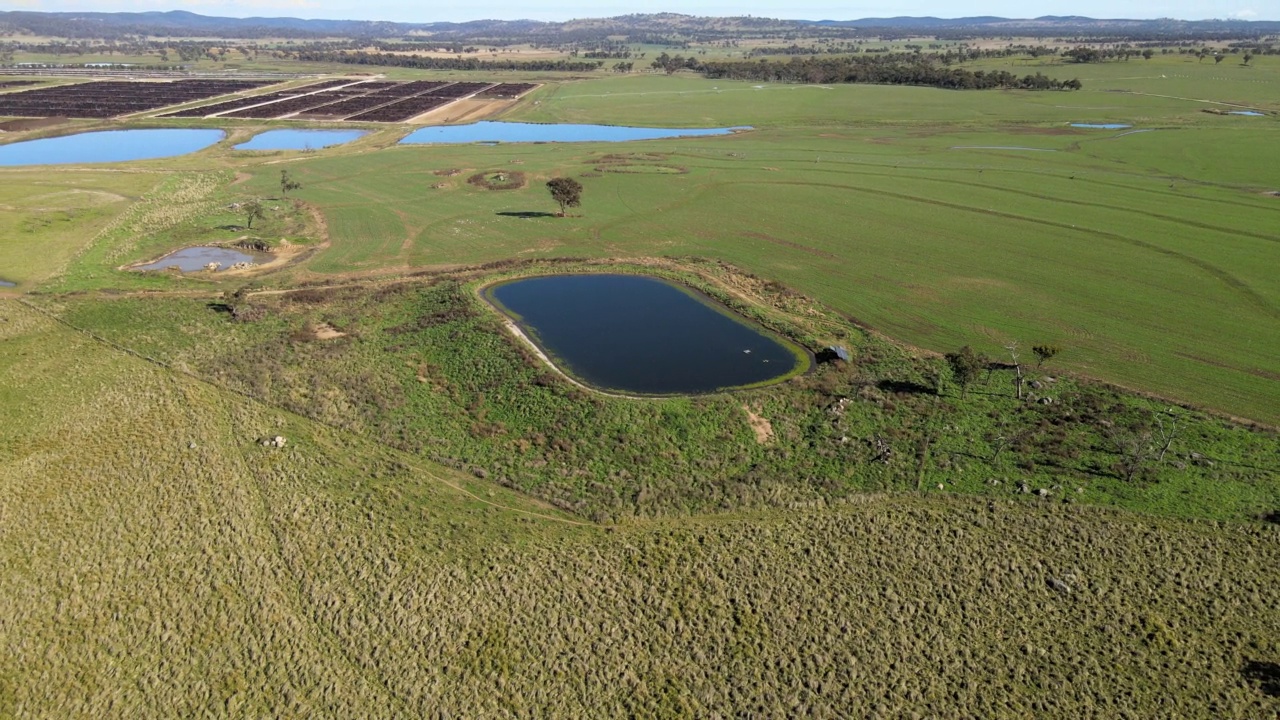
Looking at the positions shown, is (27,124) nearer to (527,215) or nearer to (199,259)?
(199,259)

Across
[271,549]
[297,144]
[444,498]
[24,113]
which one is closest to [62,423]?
[271,549]

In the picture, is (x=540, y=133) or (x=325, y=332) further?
(x=540, y=133)

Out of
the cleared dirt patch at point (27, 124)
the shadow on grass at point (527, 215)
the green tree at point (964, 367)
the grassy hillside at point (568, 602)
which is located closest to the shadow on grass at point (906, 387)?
the green tree at point (964, 367)

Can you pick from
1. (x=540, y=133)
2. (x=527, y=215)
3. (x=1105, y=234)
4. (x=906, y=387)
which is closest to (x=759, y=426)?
(x=906, y=387)

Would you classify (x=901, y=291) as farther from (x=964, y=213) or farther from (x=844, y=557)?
(x=844, y=557)

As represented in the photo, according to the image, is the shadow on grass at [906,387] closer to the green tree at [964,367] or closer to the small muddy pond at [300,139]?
the green tree at [964,367]
